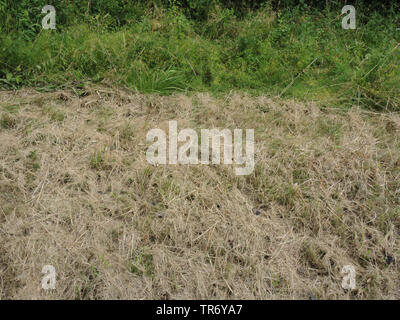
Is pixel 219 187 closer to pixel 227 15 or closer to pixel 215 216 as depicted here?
pixel 215 216

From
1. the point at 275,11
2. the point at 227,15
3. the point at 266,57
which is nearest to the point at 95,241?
the point at 266,57

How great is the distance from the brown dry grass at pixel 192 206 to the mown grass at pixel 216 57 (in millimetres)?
291

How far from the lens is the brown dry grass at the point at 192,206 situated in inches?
83.1

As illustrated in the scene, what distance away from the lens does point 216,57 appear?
370 centimetres

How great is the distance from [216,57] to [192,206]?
1824 mm

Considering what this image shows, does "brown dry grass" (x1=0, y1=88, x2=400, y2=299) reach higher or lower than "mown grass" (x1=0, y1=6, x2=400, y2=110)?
lower

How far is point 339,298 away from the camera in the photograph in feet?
6.84

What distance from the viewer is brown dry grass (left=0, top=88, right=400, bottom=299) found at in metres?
2.11

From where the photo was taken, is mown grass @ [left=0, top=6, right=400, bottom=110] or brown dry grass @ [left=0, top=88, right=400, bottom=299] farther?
mown grass @ [left=0, top=6, right=400, bottom=110]

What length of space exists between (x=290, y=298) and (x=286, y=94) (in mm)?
1987

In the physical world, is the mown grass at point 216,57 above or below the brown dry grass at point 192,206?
above

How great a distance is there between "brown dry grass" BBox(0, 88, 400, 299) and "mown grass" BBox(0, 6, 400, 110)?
291 mm

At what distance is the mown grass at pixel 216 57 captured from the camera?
343 centimetres

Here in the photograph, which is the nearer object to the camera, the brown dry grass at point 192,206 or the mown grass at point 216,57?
the brown dry grass at point 192,206
